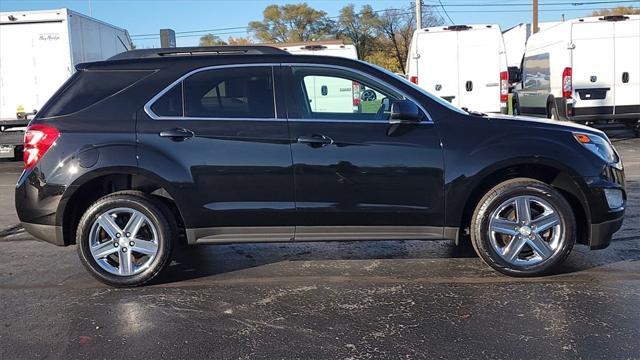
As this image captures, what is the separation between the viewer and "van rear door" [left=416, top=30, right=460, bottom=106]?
45.6 ft

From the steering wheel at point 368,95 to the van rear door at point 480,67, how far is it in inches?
373

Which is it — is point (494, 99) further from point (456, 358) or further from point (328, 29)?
point (328, 29)

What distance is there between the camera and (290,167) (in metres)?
4.75

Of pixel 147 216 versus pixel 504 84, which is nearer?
pixel 147 216

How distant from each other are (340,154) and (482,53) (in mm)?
10023

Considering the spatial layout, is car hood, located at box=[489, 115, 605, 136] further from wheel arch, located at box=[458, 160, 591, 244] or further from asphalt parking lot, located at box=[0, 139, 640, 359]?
asphalt parking lot, located at box=[0, 139, 640, 359]

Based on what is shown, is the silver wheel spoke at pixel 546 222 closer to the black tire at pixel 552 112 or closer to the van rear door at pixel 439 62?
the van rear door at pixel 439 62

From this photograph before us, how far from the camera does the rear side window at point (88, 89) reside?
4.88m

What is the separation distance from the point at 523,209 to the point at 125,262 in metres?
3.22

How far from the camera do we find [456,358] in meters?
3.55

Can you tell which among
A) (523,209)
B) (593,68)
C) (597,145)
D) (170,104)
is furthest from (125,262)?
(593,68)

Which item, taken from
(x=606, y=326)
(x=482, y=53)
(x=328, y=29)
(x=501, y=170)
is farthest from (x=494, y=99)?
(x=328, y=29)

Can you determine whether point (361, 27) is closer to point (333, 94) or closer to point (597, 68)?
point (597, 68)

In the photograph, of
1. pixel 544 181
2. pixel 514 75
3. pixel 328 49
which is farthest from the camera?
pixel 514 75
